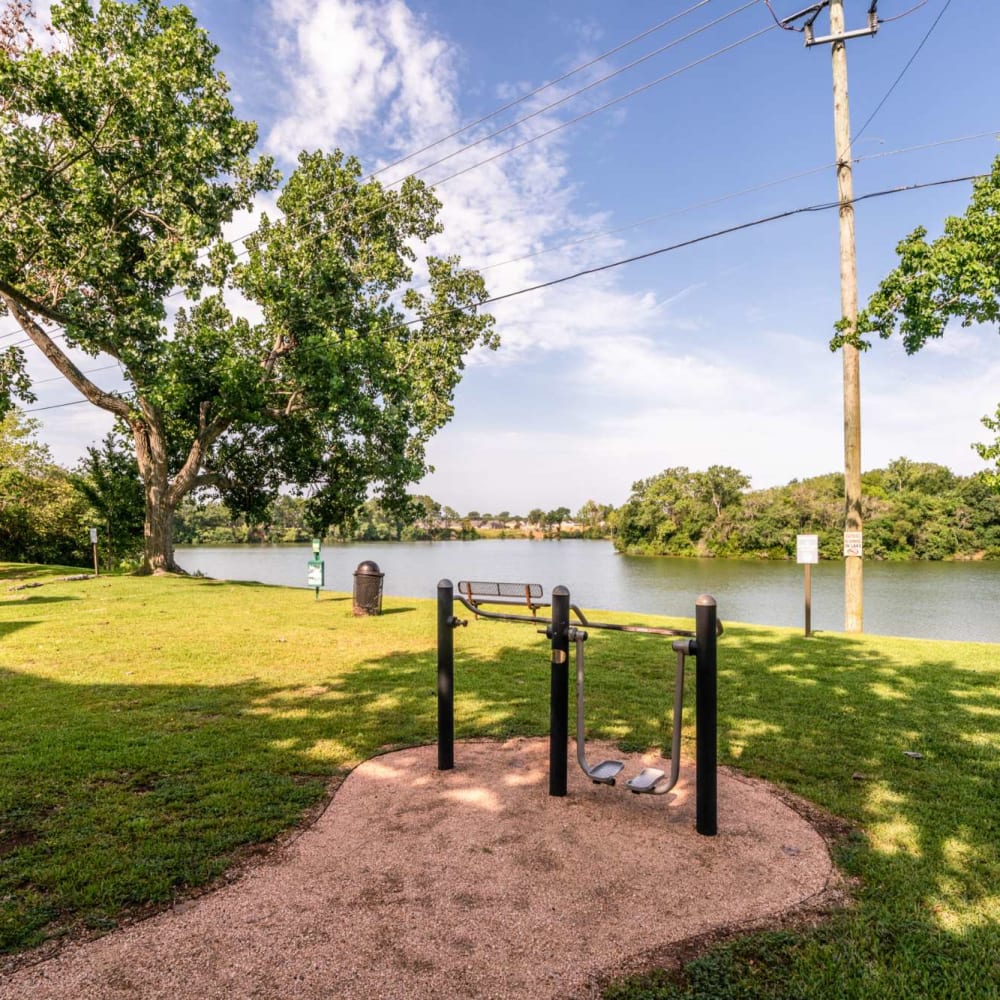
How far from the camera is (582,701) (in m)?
3.73

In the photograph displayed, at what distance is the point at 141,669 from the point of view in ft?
23.0

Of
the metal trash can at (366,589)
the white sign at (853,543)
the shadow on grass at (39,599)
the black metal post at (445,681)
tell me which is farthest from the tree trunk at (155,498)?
the white sign at (853,543)

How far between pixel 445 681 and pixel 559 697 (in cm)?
86

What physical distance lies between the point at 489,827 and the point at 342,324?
759 inches

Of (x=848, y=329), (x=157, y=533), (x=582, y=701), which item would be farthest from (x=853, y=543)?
(x=157, y=533)

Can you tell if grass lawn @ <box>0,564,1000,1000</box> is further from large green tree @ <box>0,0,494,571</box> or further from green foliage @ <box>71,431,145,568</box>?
green foliage @ <box>71,431,145,568</box>

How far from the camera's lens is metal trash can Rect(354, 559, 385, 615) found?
11.5m

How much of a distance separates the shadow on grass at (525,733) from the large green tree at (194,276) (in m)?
10.8

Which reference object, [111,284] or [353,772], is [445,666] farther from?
Answer: [111,284]

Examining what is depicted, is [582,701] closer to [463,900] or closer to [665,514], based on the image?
[463,900]

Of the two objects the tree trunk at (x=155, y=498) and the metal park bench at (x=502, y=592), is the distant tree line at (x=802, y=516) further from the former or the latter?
the metal park bench at (x=502, y=592)

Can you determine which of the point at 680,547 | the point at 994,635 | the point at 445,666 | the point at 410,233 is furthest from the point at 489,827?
the point at 680,547

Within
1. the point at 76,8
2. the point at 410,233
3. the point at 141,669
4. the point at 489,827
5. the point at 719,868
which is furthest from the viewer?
the point at 410,233

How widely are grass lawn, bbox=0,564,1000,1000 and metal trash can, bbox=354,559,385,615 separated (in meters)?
1.65
